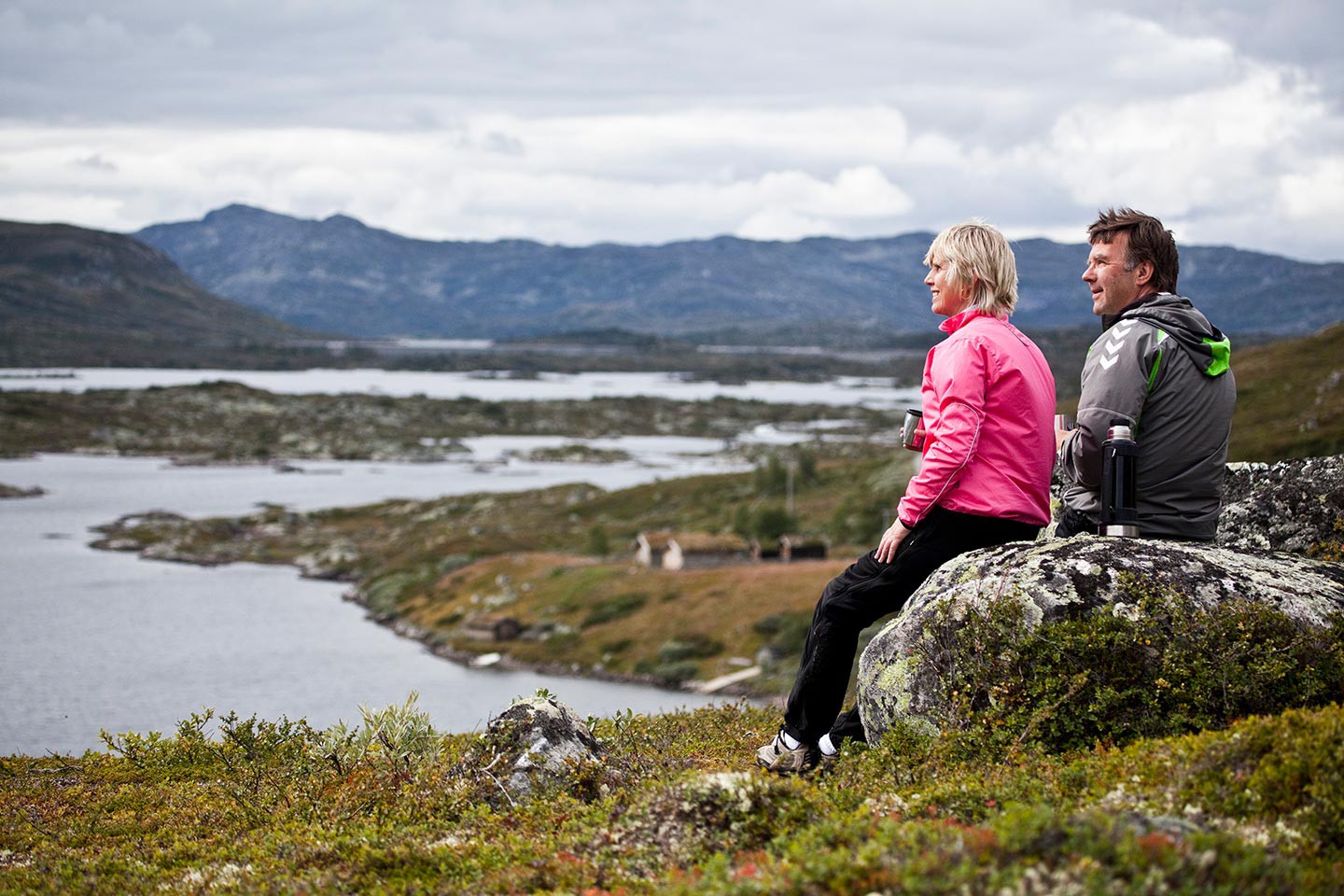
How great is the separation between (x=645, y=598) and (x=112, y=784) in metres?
83.1

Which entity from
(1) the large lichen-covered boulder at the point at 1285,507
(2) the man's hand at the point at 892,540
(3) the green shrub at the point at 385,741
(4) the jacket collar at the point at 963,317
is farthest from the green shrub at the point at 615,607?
(4) the jacket collar at the point at 963,317

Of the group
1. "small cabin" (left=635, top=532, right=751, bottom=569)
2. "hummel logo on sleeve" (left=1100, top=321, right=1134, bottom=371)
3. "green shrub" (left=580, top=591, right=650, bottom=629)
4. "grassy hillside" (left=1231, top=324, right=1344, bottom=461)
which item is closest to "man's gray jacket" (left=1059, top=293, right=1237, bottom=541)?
"hummel logo on sleeve" (left=1100, top=321, right=1134, bottom=371)

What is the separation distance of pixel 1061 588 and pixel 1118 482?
796mm

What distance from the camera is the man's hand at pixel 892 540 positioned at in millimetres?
7609

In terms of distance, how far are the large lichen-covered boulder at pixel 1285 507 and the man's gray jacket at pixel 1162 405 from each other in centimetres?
234

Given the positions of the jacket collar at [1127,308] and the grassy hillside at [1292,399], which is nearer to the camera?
the jacket collar at [1127,308]

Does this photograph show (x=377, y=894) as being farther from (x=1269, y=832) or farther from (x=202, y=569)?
(x=202, y=569)

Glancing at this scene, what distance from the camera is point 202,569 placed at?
4392 inches

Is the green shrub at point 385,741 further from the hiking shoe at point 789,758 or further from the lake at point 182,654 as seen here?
the lake at point 182,654

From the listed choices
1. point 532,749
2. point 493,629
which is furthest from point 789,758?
point 493,629

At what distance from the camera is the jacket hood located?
7.48 meters

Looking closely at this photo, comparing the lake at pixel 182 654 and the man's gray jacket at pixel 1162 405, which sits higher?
the man's gray jacket at pixel 1162 405

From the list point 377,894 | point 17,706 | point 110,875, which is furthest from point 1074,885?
point 17,706

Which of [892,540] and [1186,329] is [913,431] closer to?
[892,540]
